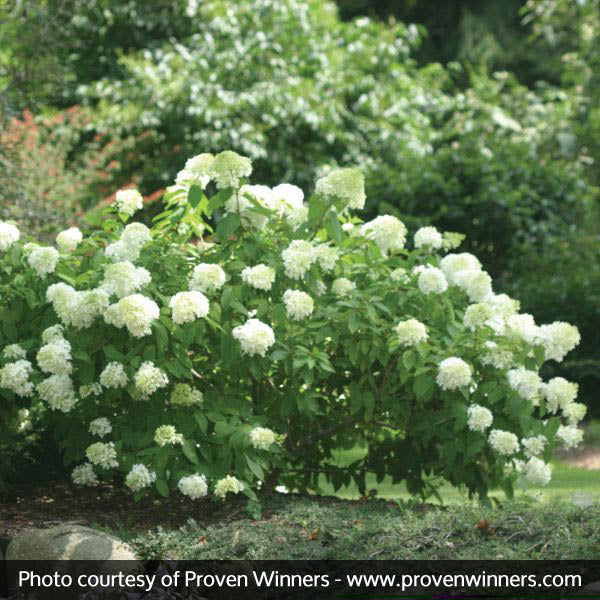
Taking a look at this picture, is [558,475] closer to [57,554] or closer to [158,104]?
[57,554]

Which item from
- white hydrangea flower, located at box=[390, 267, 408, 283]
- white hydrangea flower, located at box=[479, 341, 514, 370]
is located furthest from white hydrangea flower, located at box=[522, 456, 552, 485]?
white hydrangea flower, located at box=[390, 267, 408, 283]

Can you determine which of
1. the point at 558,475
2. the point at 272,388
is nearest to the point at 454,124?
the point at 558,475

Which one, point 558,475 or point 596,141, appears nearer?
point 558,475

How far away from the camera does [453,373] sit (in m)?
4.64

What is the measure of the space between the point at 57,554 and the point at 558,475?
4.47 m

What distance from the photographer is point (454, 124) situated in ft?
42.3

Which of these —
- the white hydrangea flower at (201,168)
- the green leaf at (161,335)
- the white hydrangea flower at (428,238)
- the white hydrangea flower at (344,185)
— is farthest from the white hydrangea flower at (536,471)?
the white hydrangea flower at (201,168)

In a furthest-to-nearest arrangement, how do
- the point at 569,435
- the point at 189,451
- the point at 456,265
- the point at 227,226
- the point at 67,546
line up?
the point at 456,265
the point at 569,435
the point at 227,226
the point at 189,451
the point at 67,546

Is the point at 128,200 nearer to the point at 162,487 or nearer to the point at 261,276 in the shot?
the point at 261,276

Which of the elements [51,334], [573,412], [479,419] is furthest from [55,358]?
[573,412]

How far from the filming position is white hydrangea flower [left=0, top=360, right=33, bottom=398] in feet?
15.2

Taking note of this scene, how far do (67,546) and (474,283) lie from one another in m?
2.32

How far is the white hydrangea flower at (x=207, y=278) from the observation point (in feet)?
15.2

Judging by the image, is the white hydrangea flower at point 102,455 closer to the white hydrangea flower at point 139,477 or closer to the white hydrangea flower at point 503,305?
the white hydrangea flower at point 139,477
